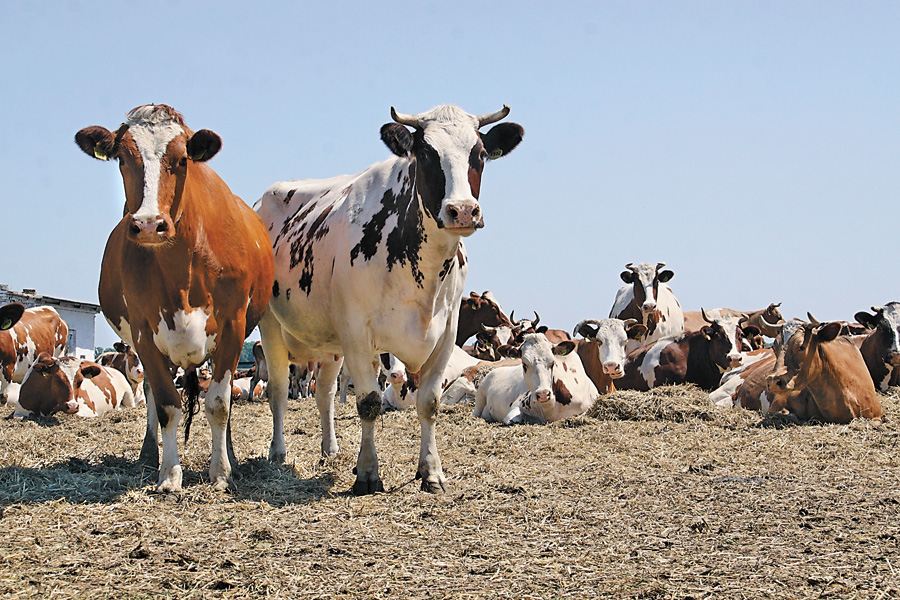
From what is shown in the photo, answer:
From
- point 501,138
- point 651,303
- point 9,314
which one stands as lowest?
point 9,314

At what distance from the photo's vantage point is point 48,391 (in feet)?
46.2

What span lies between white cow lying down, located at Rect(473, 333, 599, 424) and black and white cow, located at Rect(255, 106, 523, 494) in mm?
4559

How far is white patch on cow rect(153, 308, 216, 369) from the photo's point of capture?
6277mm

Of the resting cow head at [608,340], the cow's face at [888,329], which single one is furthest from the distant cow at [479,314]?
the cow's face at [888,329]

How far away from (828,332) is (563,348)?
11.2 ft

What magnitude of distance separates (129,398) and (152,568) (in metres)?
13.3

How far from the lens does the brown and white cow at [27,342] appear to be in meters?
17.9

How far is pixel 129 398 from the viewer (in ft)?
55.2

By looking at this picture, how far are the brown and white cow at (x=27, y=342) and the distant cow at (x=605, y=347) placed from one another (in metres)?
11.1

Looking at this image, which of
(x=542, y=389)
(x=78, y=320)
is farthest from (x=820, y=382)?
(x=78, y=320)

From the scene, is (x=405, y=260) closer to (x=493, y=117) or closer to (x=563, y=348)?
(x=493, y=117)

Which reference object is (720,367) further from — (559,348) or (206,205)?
(206,205)

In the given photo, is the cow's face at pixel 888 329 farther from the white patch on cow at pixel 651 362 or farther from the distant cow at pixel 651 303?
→ the distant cow at pixel 651 303

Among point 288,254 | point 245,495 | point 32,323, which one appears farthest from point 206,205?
point 32,323
